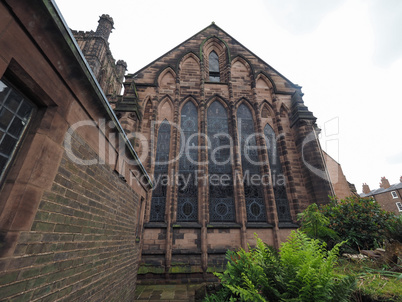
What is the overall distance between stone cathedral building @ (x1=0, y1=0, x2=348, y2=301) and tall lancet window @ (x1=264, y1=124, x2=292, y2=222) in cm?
6

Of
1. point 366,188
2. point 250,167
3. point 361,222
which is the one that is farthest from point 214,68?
point 366,188

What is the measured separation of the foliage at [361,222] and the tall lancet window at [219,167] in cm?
361

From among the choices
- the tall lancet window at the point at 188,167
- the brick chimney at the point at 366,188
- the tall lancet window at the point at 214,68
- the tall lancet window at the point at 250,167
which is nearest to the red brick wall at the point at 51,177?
the tall lancet window at the point at 188,167

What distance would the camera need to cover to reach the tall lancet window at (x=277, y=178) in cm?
784

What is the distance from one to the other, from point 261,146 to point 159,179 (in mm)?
5166

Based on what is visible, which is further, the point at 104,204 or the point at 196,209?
the point at 196,209

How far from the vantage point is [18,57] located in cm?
132

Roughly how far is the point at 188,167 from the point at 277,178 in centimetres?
430

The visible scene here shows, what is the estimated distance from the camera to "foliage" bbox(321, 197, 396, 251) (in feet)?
16.2

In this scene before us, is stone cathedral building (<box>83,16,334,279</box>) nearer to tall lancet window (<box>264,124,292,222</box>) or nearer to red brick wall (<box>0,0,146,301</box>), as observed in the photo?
tall lancet window (<box>264,124,292,222</box>)

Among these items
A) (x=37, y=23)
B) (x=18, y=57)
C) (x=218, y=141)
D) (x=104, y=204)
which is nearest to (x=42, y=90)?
(x=18, y=57)

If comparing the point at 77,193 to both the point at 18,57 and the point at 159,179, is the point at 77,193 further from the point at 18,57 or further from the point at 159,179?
the point at 159,179

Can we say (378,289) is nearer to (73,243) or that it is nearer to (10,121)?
(73,243)

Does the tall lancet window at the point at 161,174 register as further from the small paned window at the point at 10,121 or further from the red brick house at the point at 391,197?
the red brick house at the point at 391,197
